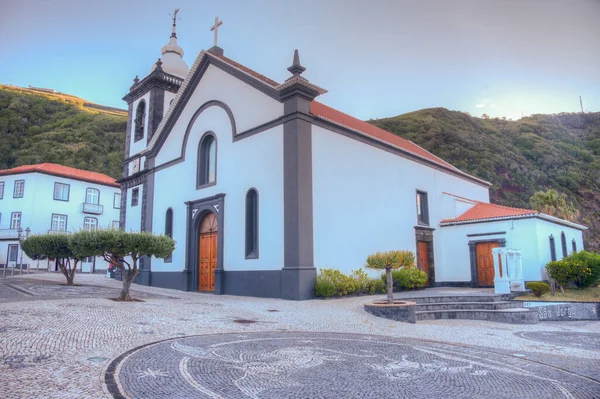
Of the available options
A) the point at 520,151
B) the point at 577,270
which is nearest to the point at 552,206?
the point at 577,270

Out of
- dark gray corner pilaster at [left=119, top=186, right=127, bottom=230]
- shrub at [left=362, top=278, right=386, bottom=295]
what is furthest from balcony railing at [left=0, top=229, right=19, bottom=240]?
shrub at [left=362, top=278, right=386, bottom=295]

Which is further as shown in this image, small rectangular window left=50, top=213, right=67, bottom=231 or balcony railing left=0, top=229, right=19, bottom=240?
small rectangular window left=50, top=213, right=67, bottom=231

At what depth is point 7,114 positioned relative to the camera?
2240 inches

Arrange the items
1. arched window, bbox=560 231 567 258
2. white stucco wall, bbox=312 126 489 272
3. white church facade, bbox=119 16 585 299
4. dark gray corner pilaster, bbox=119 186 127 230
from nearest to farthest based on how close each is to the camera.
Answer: white church facade, bbox=119 16 585 299
white stucco wall, bbox=312 126 489 272
arched window, bbox=560 231 567 258
dark gray corner pilaster, bbox=119 186 127 230

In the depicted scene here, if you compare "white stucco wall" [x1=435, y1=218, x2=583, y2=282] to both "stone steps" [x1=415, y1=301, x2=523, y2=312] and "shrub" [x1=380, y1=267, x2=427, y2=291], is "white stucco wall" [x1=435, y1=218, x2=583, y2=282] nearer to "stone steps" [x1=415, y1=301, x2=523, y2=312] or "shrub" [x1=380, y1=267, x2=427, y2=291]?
"shrub" [x1=380, y1=267, x2=427, y2=291]

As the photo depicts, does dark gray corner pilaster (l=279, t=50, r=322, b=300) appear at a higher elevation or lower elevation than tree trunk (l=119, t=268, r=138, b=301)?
higher

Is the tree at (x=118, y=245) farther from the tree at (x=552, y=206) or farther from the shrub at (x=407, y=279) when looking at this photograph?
the tree at (x=552, y=206)

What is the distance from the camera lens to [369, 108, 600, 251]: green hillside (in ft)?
158

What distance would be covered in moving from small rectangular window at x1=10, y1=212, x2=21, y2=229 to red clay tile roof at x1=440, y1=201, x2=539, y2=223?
118 feet

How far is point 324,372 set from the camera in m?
5.13

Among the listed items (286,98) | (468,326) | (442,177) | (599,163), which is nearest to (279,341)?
(468,326)

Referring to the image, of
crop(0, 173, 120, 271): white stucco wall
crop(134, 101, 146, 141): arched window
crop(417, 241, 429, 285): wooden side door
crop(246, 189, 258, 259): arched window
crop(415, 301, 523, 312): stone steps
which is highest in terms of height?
crop(134, 101, 146, 141): arched window

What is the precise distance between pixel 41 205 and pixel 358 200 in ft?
108

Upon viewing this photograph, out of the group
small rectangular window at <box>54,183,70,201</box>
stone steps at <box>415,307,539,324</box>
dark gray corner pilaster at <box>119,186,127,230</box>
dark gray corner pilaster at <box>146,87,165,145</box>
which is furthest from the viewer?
small rectangular window at <box>54,183,70,201</box>
